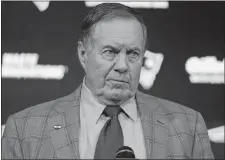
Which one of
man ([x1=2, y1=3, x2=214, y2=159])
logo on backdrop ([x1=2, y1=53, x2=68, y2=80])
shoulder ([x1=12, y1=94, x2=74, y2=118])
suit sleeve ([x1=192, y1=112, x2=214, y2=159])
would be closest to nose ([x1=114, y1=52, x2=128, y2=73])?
man ([x1=2, y1=3, x2=214, y2=159])

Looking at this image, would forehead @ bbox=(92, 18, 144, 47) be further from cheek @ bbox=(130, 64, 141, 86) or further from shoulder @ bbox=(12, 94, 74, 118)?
shoulder @ bbox=(12, 94, 74, 118)

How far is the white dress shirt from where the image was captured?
6.09 ft

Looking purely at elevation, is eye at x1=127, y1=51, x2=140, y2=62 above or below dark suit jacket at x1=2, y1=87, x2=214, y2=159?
above

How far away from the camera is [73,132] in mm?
1862

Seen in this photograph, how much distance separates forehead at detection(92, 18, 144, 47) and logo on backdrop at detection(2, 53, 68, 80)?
0.49 meters

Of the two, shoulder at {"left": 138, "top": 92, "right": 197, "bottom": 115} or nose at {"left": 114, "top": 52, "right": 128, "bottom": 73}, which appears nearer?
nose at {"left": 114, "top": 52, "right": 128, "bottom": 73}

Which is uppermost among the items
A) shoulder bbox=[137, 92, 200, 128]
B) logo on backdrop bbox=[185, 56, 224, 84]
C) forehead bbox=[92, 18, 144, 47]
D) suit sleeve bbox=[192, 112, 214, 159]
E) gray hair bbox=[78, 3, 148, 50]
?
gray hair bbox=[78, 3, 148, 50]

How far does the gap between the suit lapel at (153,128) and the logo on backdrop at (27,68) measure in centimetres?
51

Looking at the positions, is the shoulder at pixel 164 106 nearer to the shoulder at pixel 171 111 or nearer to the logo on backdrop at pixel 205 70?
the shoulder at pixel 171 111

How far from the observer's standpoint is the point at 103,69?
1.88m

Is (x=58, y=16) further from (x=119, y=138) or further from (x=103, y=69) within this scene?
(x=119, y=138)

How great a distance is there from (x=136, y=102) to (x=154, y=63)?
1.30ft

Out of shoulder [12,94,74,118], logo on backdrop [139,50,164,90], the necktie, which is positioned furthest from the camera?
logo on backdrop [139,50,164,90]

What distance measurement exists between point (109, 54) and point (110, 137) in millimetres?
332
